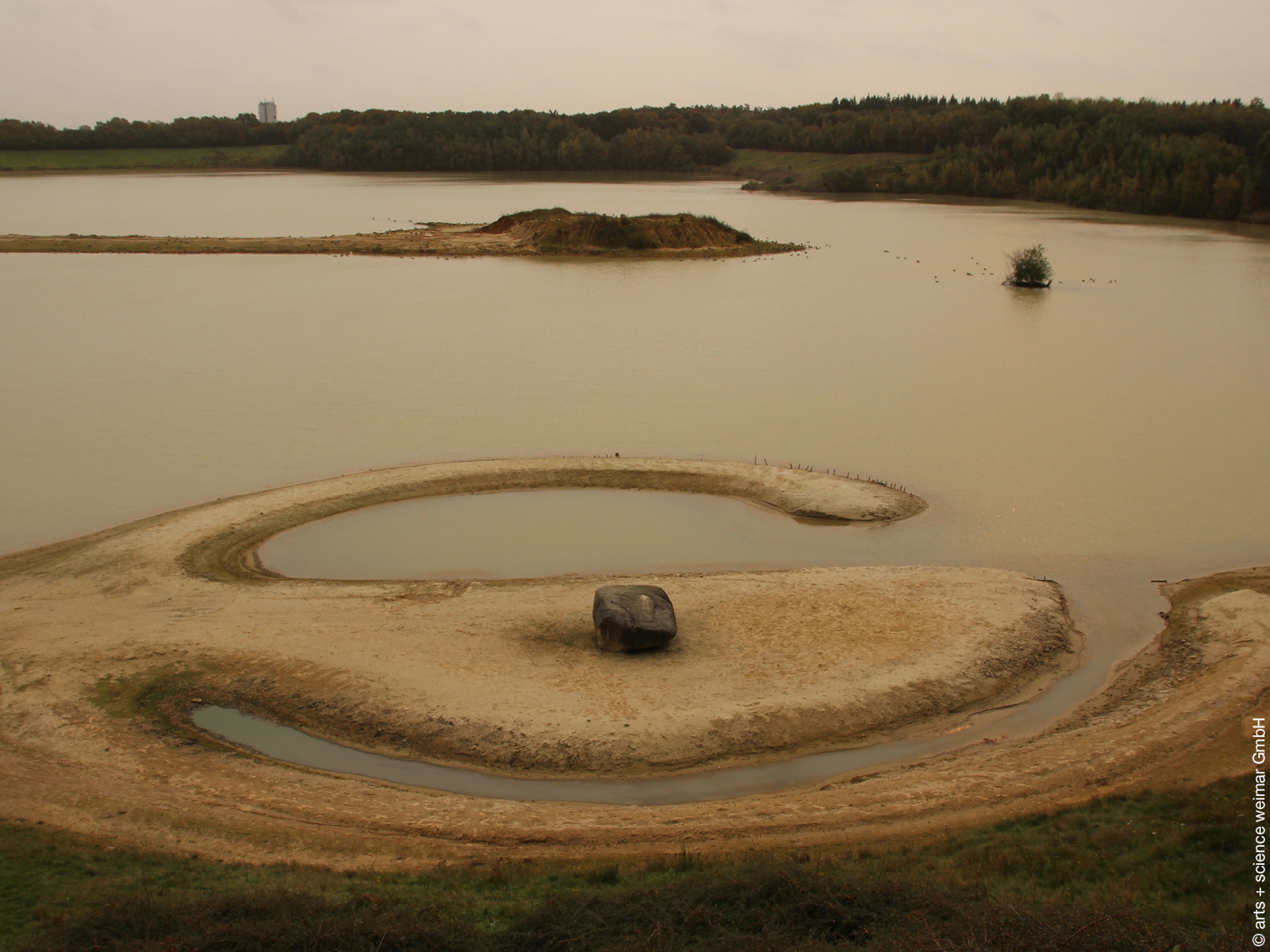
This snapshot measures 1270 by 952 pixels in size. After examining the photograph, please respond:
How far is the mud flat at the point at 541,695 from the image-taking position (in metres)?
11.6

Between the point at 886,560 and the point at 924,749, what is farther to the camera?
the point at 886,560

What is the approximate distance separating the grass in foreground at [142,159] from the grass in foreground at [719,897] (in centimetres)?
17449

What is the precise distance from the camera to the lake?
70.9ft

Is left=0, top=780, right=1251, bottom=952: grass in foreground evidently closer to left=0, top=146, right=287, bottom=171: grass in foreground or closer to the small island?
the small island

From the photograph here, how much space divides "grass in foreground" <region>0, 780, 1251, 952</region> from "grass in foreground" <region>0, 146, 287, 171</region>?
174 metres

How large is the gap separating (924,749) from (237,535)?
1426 cm

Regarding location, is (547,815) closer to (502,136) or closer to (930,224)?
(930,224)

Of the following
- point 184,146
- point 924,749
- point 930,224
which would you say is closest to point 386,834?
point 924,749

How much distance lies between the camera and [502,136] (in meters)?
168

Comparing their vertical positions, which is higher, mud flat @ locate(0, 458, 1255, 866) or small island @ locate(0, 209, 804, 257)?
small island @ locate(0, 209, 804, 257)

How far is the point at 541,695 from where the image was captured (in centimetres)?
1442

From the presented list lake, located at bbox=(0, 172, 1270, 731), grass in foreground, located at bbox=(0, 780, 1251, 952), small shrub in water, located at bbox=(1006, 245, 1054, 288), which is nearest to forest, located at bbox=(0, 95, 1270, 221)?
lake, located at bbox=(0, 172, 1270, 731)

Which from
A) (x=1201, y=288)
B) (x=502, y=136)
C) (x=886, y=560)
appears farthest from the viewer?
(x=502, y=136)

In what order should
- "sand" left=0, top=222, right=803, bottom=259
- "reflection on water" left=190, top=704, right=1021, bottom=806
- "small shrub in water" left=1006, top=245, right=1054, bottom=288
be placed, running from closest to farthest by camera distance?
"reflection on water" left=190, top=704, right=1021, bottom=806, "small shrub in water" left=1006, top=245, right=1054, bottom=288, "sand" left=0, top=222, right=803, bottom=259
